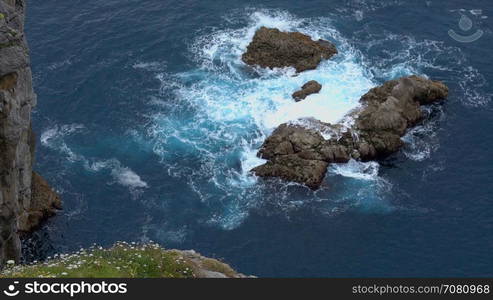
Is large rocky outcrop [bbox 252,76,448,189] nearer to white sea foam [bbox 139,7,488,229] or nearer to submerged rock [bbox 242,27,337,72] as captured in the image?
white sea foam [bbox 139,7,488,229]

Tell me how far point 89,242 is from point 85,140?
22.9 m

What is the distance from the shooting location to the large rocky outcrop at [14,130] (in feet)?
286

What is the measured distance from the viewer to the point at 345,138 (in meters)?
119

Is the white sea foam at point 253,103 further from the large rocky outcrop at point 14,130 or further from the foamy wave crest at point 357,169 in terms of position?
the large rocky outcrop at point 14,130

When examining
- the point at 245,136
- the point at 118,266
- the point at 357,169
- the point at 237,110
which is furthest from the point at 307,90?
the point at 118,266

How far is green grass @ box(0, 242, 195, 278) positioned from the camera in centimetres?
5734

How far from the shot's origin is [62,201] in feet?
366

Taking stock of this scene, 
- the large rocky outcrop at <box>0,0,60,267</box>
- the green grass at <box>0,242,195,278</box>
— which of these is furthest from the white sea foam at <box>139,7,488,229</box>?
the green grass at <box>0,242,195,278</box>

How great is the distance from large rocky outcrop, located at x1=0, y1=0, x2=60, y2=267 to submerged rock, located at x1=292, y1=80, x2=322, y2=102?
44.8 meters

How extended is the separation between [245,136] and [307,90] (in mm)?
14584

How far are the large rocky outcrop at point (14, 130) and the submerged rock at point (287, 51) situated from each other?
153 ft

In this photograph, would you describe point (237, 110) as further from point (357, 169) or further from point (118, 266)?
point (118, 266)

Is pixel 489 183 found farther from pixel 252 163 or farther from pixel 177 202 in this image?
pixel 177 202

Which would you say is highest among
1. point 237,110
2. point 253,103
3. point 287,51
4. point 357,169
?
point 287,51
